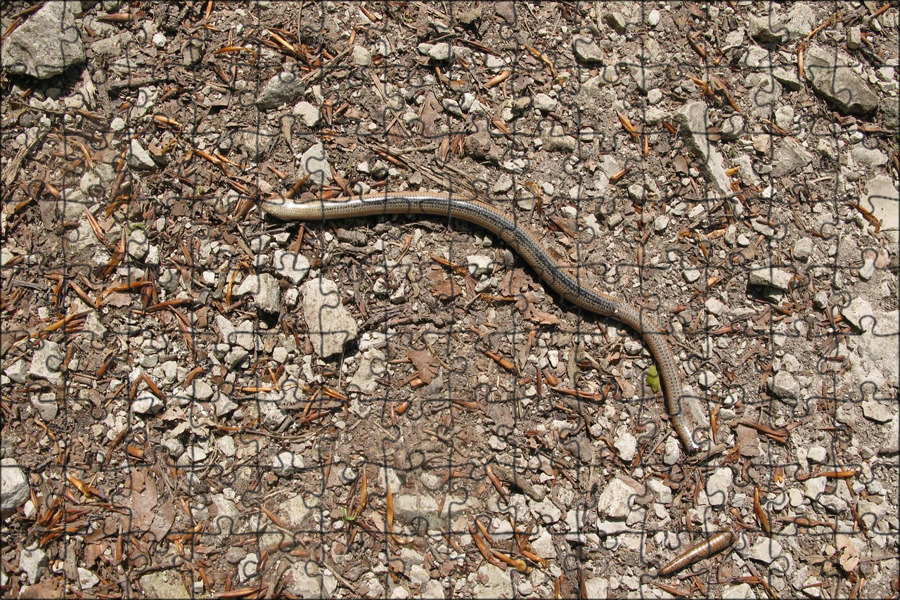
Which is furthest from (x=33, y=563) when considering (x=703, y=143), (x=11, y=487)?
(x=703, y=143)

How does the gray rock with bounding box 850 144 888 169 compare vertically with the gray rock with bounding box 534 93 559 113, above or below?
above

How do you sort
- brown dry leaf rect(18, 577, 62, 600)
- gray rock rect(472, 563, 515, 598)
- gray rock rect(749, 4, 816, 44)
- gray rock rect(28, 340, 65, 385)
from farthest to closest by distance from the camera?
gray rock rect(749, 4, 816, 44)
gray rock rect(28, 340, 65, 385)
gray rock rect(472, 563, 515, 598)
brown dry leaf rect(18, 577, 62, 600)

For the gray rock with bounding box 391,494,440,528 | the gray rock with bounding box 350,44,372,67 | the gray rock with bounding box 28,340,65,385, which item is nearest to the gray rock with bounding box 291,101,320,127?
the gray rock with bounding box 350,44,372,67

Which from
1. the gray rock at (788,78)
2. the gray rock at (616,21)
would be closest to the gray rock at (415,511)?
the gray rock at (616,21)

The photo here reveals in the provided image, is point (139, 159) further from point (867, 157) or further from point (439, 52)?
point (867, 157)

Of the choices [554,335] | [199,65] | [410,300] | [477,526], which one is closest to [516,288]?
[554,335]

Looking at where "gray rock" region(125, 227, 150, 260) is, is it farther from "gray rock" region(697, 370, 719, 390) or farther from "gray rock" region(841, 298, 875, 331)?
"gray rock" region(841, 298, 875, 331)
